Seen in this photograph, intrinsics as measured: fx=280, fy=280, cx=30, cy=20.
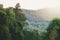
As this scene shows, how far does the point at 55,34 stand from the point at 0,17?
792 millimetres

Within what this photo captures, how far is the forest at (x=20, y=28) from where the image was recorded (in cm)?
383

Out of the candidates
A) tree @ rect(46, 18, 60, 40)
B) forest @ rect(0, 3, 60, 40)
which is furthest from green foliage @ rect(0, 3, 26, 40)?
tree @ rect(46, 18, 60, 40)

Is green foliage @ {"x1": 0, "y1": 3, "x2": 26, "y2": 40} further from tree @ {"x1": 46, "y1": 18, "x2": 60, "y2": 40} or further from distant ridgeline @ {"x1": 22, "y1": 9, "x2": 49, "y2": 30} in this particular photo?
tree @ {"x1": 46, "y1": 18, "x2": 60, "y2": 40}

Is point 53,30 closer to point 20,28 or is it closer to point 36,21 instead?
point 36,21

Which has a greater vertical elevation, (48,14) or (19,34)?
(48,14)

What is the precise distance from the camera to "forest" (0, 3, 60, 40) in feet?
12.6

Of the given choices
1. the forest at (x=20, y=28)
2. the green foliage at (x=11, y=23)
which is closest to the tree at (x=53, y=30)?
the forest at (x=20, y=28)

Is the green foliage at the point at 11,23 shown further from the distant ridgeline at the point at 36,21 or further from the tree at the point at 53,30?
the tree at the point at 53,30

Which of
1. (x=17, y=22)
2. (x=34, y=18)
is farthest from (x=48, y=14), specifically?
(x=17, y=22)

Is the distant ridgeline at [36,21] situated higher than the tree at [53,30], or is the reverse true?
the distant ridgeline at [36,21]

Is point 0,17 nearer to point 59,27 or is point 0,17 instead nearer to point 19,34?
point 19,34

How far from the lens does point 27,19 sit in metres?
3.86

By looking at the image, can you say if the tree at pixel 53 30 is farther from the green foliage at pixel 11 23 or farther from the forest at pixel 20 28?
the green foliage at pixel 11 23

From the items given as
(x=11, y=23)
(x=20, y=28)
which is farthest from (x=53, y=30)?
(x=11, y=23)
